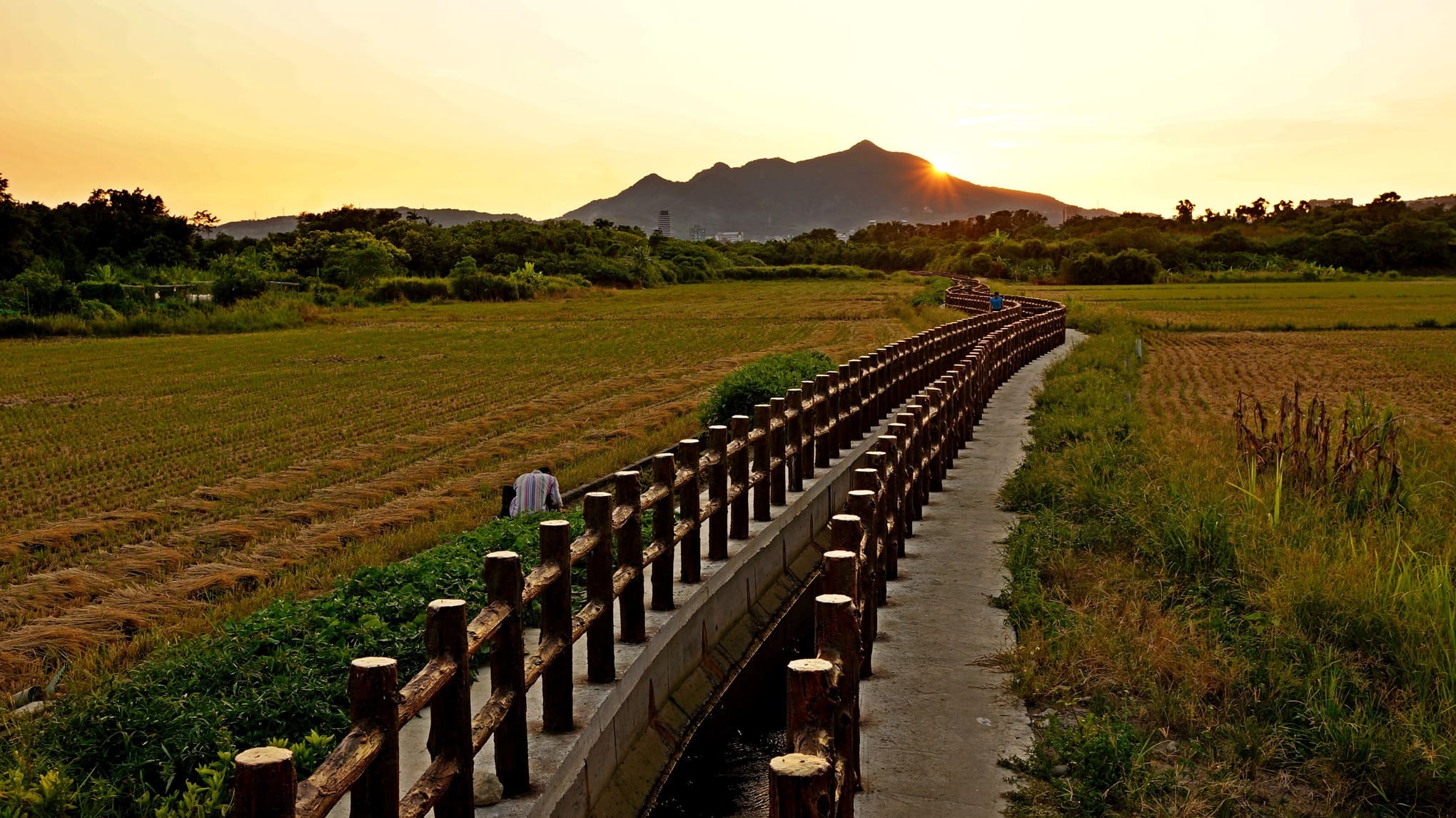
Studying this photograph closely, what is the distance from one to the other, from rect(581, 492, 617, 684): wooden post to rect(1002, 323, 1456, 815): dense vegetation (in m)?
2.01

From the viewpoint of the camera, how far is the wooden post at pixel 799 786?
2816 mm

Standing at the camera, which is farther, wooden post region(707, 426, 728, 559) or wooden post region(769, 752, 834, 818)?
wooden post region(707, 426, 728, 559)

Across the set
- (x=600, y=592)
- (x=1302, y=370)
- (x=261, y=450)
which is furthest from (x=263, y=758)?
(x=1302, y=370)

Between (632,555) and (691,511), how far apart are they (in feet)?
3.25

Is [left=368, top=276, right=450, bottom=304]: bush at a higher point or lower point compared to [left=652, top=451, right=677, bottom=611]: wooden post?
higher

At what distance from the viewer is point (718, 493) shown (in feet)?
24.9

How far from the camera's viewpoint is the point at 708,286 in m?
88.5

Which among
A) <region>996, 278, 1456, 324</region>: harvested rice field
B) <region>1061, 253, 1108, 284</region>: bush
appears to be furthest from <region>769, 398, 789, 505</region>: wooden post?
<region>1061, 253, 1108, 284</region>: bush

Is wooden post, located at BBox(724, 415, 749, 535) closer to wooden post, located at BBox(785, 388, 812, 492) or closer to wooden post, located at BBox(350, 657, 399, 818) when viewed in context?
wooden post, located at BBox(785, 388, 812, 492)

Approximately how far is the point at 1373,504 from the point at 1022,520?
2.81 meters

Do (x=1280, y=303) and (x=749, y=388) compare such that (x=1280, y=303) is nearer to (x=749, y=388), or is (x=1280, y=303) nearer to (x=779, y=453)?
(x=749, y=388)

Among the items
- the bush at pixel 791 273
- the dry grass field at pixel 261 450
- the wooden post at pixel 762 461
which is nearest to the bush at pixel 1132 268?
the bush at pixel 791 273

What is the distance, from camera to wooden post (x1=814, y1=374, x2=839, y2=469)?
10.5 meters

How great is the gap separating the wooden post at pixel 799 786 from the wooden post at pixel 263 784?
45.9 inches
